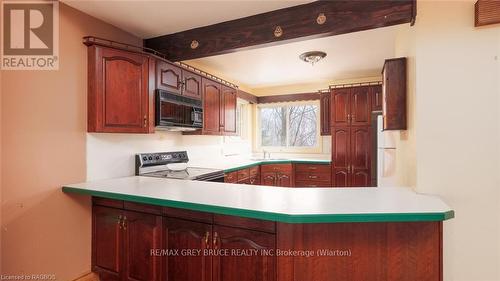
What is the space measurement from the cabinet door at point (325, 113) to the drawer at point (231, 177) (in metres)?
1.87

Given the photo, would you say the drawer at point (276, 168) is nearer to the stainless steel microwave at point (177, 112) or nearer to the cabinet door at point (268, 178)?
the cabinet door at point (268, 178)

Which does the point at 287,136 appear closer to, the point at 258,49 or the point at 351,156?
the point at 351,156

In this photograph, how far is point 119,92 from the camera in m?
2.12

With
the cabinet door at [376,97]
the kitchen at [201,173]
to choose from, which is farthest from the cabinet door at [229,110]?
the cabinet door at [376,97]

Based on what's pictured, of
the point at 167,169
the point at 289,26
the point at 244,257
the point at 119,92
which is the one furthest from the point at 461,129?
the point at 167,169

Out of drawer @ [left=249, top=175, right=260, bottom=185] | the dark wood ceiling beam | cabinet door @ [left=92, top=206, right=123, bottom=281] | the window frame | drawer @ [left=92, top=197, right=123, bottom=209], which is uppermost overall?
the dark wood ceiling beam

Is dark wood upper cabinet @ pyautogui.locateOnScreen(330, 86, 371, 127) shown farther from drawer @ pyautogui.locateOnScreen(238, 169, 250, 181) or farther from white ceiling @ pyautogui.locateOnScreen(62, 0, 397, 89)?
drawer @ pyautogui.locateOnScreen(238, 169, 250, 181)

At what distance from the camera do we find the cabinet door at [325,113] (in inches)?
167

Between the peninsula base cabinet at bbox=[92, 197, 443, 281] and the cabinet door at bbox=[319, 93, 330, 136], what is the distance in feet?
9.90

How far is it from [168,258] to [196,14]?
1.91 meters

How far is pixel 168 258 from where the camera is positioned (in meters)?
1.70

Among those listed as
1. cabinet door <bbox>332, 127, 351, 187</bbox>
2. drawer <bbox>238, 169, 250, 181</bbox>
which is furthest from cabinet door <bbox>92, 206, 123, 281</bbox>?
cabinet door <bbox>332, 127, 351, 187</bbox>

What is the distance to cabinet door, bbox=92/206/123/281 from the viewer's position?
191 centimetres

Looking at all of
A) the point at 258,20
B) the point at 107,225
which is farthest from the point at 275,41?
the point at 107,225
